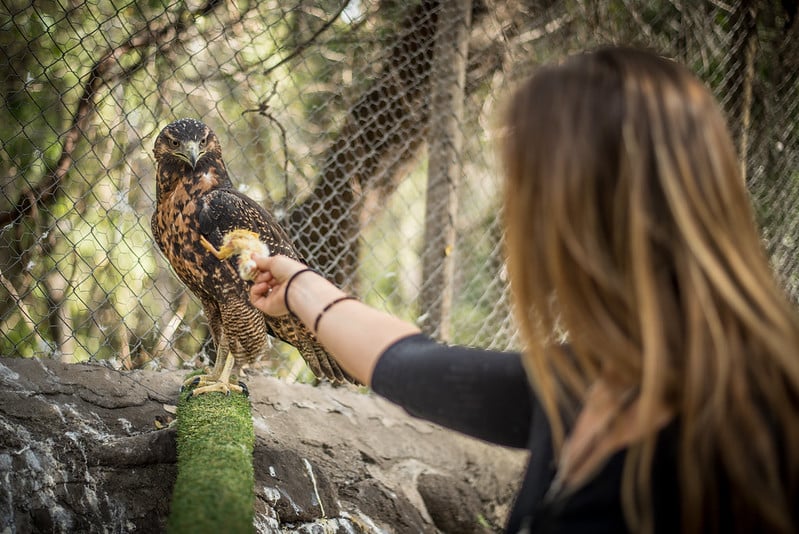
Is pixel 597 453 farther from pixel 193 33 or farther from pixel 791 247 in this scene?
pixel 791 247

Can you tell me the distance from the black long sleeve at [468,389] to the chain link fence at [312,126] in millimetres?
2126

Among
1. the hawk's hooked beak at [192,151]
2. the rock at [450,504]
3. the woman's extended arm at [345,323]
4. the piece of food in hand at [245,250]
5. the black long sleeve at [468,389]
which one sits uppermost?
the hawk's hooked beak at [192,151]

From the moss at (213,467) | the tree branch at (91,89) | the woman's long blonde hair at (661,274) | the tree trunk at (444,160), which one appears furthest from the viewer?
the tree trunk at (444,160)

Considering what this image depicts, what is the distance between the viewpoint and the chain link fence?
3.57m

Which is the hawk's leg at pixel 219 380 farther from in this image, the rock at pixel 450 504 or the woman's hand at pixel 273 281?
the woman's hand at pixel 273 281

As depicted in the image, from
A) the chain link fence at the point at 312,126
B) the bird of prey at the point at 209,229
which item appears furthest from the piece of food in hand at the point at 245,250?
the chain link fence at the point at 312,126

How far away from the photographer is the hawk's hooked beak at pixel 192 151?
285cm

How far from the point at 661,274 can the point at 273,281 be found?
3.48ft

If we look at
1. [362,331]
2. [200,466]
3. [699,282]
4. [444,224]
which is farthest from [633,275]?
[444,224]

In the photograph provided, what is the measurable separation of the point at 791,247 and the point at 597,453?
519 centimetres

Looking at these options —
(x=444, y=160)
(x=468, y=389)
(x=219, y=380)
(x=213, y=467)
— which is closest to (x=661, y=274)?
(x=468, y=389)

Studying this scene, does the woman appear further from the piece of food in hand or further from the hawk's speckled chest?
the hawk's speckled chest

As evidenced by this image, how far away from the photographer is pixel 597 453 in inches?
43.6

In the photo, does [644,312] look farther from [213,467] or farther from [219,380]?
[219,380]
